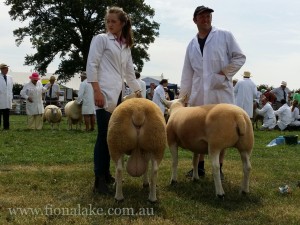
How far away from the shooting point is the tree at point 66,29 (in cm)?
3844

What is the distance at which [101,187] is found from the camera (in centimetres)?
508

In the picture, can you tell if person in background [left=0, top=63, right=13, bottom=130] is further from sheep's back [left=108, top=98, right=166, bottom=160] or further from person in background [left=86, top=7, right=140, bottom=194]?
sheep's back [left=108, top=98, right=166, bottom=160]

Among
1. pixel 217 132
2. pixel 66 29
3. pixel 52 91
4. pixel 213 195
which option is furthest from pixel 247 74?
pixel 66 29

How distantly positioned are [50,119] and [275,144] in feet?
24.6

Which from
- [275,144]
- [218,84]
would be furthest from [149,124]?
[275,144]

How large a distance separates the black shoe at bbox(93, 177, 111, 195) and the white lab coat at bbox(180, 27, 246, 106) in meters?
1.73

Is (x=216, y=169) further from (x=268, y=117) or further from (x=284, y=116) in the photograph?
(x=268, y=117)

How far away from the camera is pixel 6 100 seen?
45.9 ft

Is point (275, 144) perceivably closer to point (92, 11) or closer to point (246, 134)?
point (246, 134)

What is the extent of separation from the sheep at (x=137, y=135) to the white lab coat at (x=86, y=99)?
918 cm

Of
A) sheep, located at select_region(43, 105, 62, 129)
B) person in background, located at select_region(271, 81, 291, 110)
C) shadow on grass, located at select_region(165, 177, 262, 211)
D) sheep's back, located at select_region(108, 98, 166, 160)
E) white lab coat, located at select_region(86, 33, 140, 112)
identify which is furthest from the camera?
person in background, located at select_region(271, 81, 291, 110)

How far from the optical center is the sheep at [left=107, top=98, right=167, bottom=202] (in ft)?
15.0

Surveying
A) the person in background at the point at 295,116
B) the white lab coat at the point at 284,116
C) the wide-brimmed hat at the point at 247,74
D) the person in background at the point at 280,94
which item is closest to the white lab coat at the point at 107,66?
the wide-brimmed hat at the point at 247,74

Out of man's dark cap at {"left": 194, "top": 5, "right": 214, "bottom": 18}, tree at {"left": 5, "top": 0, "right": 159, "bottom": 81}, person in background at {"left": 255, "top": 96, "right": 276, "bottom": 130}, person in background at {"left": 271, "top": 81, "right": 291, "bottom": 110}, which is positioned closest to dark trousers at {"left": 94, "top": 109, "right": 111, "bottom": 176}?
man's dark cap at {"left": 194, "top": 5, "right": 214, "bottom": 18}
